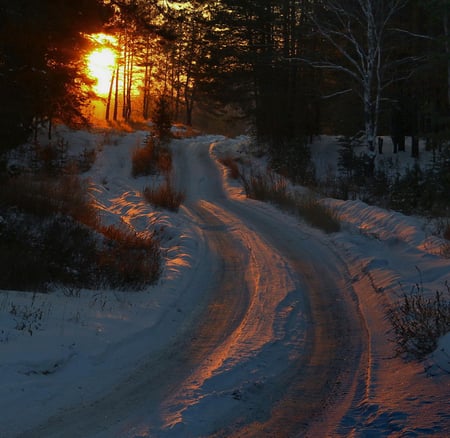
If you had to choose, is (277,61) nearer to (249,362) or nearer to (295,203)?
(295,203)

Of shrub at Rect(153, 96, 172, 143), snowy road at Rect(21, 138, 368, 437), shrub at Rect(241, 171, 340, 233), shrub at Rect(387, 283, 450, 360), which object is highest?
shrub at Rect(153, 96, 172, 143)

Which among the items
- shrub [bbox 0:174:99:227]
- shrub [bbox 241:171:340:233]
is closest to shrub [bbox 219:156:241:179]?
shrub [bbox 241:171:340:233]

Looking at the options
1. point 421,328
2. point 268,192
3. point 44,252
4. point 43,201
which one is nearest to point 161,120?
point 268,192

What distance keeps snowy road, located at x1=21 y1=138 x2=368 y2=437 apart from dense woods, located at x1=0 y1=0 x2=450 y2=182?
516 cm

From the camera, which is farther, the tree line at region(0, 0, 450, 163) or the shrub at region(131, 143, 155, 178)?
the shrub at region(131, 143, 155, 178)

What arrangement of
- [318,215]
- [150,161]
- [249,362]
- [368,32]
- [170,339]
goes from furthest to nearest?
[150,161] → [368,32] → [318,215] → [170,339] → [249,362]

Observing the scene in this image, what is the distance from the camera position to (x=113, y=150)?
28438 millimetres

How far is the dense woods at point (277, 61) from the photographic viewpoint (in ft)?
31.3

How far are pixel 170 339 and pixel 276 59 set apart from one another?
2318 centimetres

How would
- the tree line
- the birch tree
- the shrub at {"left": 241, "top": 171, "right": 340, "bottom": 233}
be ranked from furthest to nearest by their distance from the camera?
A: the birch tree → the shrub at {"left": 241, "top": 171, "right": 340, "bottom": 233} → the tree line

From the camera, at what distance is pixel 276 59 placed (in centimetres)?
2608

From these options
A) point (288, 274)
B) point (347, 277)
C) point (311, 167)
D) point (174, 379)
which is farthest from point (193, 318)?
point (311, 167)

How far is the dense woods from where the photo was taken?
9.54 metres

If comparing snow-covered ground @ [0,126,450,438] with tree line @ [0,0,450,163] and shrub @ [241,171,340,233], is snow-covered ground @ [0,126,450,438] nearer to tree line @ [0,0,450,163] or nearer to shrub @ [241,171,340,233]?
shrub @ [241,171,340,233]
